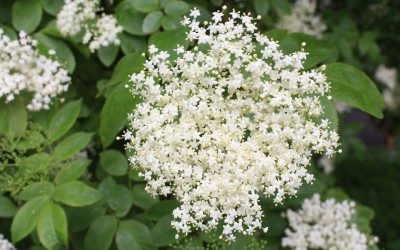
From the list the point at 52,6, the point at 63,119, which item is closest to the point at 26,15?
the point at 52,6

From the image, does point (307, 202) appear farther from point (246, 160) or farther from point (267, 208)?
point (246, 160)

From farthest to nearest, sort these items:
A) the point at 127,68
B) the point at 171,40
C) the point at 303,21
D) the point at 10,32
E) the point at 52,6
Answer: the point at 303,21
the point at 52,6
the point at 10,32
the point at 127,68
the point at 171,40

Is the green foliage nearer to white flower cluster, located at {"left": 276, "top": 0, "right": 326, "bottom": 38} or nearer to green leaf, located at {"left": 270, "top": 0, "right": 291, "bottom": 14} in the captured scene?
green leaf, located at {"left": 270, "top": 0, "right": 291, "bottom": 14}

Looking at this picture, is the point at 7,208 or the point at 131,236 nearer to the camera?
the point at 131,236

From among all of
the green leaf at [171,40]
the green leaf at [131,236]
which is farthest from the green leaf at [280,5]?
the green leaf at [131,236]

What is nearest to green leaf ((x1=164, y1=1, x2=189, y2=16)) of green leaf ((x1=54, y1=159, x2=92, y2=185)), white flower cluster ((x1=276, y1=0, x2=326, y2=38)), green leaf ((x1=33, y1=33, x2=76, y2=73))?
green leaf ((x1=33, y1=33, x2=76, y2=73))

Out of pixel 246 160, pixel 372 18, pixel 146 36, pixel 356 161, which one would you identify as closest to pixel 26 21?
pixel 146 36

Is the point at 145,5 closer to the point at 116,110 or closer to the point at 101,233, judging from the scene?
the point at 116,110
